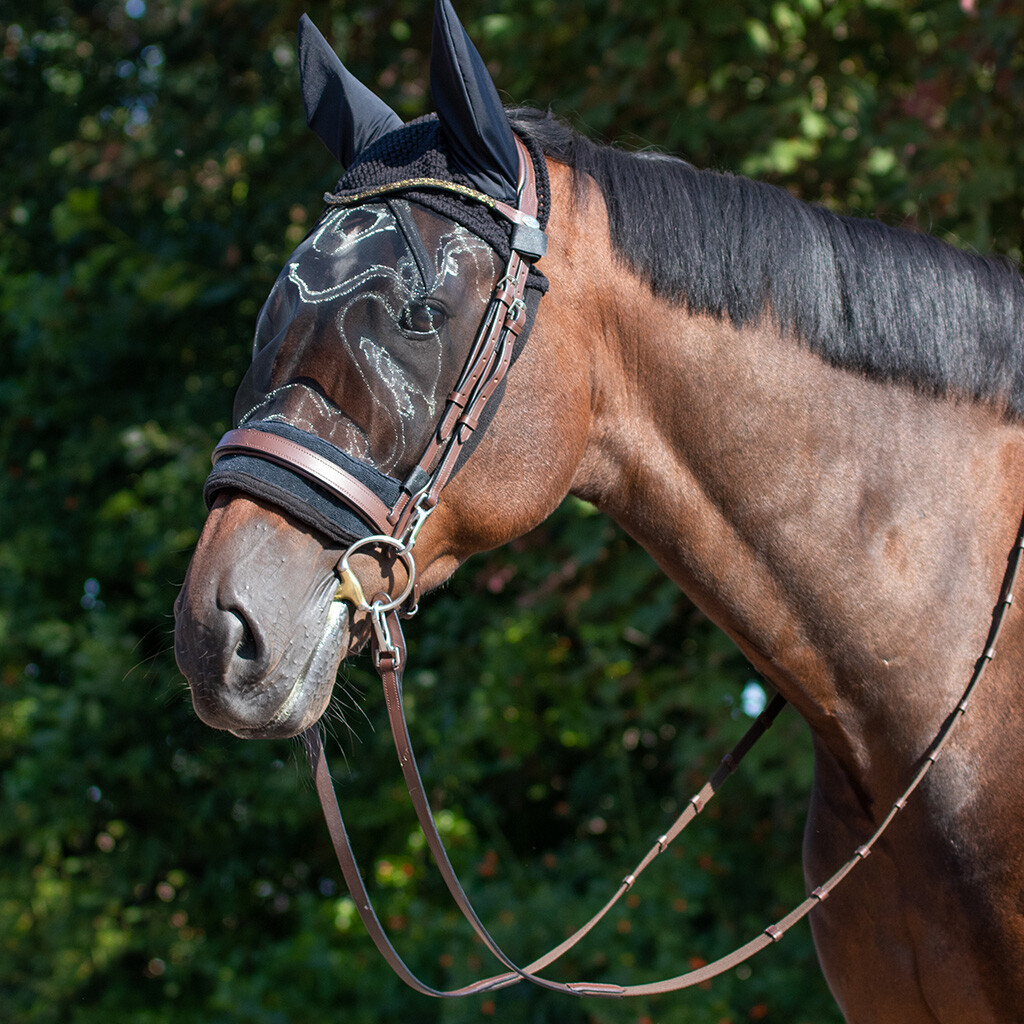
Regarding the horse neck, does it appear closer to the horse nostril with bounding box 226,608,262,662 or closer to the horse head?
the horse head

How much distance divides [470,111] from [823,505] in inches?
30.0

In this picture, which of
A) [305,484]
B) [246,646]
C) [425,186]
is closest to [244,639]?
[246,646]

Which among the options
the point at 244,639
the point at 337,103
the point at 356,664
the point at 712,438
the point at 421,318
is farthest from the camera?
the point at 356,664

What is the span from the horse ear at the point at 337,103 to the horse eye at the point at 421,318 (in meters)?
0.41

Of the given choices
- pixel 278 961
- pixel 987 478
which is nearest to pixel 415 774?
pixel 987 478

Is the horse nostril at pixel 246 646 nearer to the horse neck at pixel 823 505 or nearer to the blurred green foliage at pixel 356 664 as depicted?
the horse neck at pixel 823 505

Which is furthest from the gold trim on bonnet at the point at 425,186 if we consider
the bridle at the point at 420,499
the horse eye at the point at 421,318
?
the horse eye at the point at 421,318

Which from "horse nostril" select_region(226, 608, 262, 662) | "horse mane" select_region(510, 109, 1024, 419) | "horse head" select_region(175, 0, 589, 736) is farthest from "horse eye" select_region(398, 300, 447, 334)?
"horse nostril" select_region(226, 608, 262, 662)

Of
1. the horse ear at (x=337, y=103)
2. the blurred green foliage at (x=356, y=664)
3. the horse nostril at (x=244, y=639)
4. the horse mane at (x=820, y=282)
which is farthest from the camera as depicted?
the blurred green foliage at (x=356, y=664)

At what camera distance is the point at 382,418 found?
1420mm

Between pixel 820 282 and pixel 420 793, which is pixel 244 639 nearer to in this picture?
pixel 420 793

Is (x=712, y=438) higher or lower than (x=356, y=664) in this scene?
higher

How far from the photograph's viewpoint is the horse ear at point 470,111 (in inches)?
54.8

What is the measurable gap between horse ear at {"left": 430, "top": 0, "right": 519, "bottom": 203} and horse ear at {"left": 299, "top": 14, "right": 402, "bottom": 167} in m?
0.25
